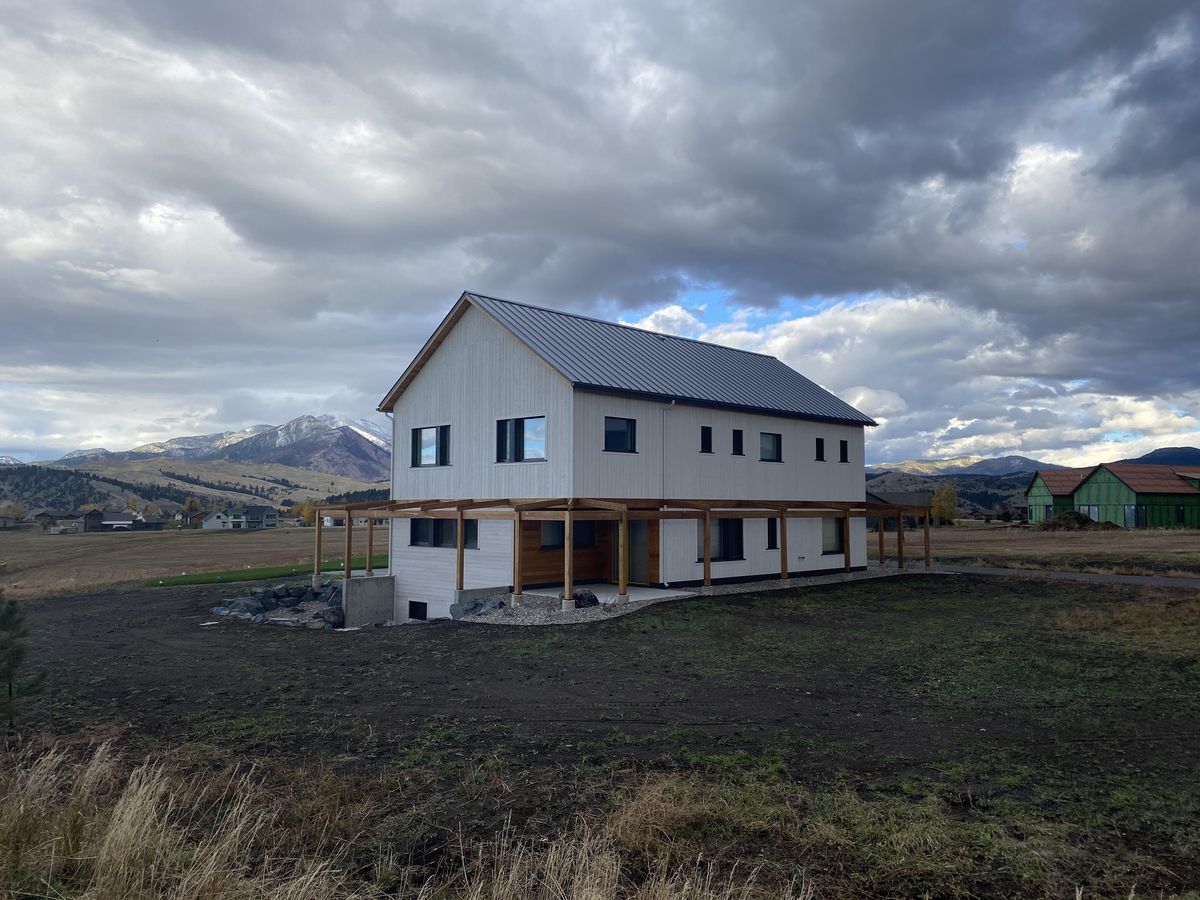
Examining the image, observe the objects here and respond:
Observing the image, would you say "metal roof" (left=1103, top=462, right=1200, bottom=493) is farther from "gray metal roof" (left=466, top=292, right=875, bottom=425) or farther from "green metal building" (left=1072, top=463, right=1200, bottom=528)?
"gray metal roof" (left=466, top=292, right=875, bottom=425)

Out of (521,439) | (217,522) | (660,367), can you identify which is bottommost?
(217,522)

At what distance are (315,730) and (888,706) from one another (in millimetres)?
7228

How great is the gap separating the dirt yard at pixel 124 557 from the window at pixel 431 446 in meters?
15.4

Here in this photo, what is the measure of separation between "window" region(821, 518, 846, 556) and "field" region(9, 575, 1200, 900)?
39.8 feet

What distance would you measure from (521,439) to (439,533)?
5206 millimetres

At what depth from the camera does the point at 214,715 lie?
10.4 meters

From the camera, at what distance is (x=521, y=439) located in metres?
23.0

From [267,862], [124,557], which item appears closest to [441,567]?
[267,862]

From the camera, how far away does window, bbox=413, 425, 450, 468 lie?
25.9 m

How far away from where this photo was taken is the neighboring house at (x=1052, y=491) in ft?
224

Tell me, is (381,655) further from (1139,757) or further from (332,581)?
(332,581)

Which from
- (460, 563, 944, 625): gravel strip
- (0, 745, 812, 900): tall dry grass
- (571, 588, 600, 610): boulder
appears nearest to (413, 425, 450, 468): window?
(460, 563, 944, 625): gravel strip

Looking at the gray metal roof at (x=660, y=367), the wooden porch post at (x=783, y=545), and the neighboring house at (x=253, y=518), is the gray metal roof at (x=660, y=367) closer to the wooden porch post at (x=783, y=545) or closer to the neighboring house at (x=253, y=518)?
the wooden porch post at (x=783, y=545)

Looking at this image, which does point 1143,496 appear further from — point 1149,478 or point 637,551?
point 637,551
